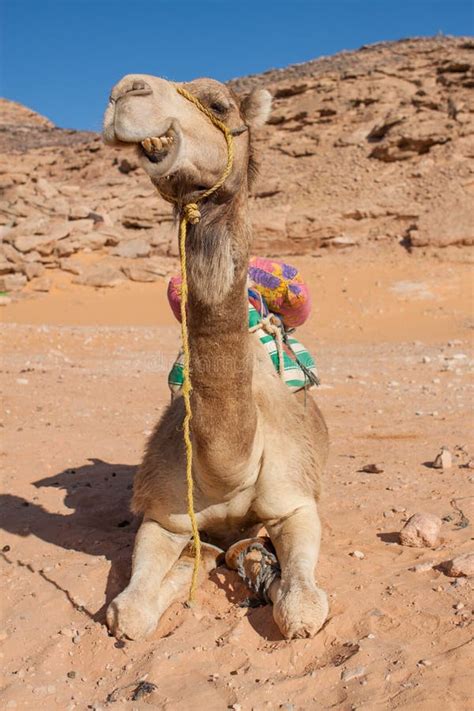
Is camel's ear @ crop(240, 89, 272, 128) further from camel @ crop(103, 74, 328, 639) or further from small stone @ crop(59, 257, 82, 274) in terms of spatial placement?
small stone @ crop(59, 257, 82, 274)

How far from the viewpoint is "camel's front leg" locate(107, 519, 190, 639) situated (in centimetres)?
326

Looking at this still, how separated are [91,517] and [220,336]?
2.51 meters

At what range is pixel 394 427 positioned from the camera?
750 centimetres

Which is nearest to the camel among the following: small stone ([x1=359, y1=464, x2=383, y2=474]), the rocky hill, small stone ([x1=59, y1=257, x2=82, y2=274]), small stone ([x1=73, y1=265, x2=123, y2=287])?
small stone ([x1=359, y1=464, x2=383, y2=474])

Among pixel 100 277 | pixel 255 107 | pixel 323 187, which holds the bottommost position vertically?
pixel 100 277

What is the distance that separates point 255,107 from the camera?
11.0 feet

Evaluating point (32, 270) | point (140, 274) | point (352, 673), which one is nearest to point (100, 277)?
point (140, 274)

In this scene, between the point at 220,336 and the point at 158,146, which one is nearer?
the point at 158,146

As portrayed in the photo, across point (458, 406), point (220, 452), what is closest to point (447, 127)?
point (458, 406)

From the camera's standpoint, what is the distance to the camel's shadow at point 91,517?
4.25 metres

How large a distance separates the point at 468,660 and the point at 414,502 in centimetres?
225

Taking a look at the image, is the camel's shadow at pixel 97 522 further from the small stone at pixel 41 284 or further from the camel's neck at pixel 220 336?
the small stone at pixel 41 284

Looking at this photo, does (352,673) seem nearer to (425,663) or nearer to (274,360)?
(425,663)

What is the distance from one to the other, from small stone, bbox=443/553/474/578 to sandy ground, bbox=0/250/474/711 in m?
0.06
